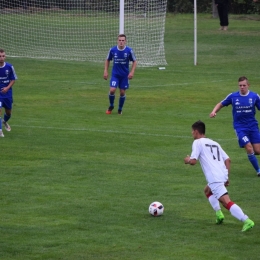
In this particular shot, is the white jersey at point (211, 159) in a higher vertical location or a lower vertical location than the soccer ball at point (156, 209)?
higher

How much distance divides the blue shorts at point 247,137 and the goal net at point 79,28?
63.2ft

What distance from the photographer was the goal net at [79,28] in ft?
115

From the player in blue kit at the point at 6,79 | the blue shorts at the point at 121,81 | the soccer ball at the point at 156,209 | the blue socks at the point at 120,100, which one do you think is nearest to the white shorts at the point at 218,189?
the soccer ball at the point at 156,209

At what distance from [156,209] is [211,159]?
50.8 inches

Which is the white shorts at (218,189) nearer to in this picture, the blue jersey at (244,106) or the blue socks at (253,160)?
the blue socks at (253,160)

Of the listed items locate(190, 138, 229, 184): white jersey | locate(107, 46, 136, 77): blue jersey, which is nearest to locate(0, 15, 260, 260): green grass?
locate(190, 138, 229, 184): white jersey

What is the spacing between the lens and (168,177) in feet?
46.6

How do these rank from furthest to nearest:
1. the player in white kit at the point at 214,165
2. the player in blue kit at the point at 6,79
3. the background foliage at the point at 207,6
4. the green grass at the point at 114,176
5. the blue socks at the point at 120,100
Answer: the background foliage at the point at 207,6, the blue socks at the point at 120,100, the player in blue kit at the point at 6,79, the player in white kit at the point at 214,165, the green grass at the point at 114,176

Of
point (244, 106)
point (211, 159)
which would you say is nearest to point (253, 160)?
point (244, 106)

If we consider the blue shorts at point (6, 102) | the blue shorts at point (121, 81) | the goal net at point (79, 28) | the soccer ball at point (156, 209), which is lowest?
the goal net at point (79, 28)

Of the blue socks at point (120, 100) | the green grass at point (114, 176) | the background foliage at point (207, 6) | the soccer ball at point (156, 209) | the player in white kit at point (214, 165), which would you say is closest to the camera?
the green grass at point (114, 176)

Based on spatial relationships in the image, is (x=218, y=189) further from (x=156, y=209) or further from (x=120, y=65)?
(x=120, y=65)

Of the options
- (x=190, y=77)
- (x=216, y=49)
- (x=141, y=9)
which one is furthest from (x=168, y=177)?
(x=216, y=49)

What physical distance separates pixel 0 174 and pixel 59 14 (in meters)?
26.6
